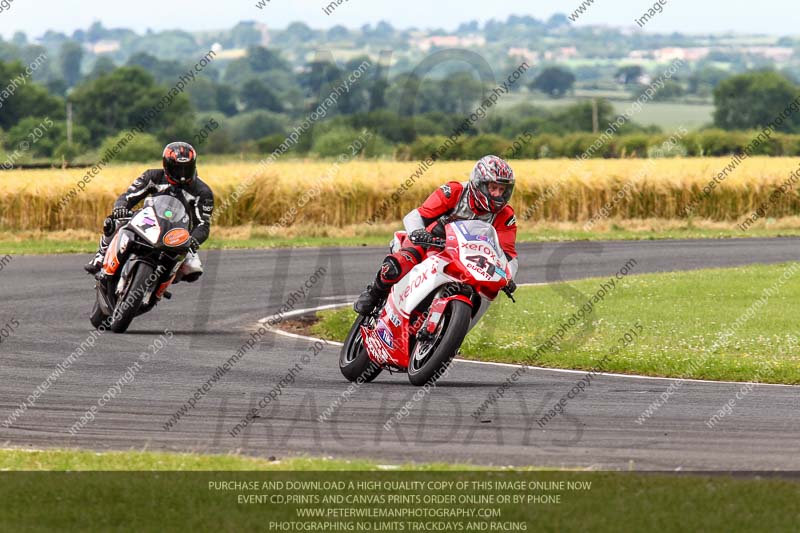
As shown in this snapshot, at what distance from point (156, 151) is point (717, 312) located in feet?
208

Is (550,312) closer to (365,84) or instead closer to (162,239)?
(162,239)

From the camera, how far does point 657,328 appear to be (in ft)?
53.4

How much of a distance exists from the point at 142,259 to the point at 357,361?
450 centimetres

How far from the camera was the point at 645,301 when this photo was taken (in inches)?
750

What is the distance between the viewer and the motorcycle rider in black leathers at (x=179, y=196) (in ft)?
52.5

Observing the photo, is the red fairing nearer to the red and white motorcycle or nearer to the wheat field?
the red and white motorcycle

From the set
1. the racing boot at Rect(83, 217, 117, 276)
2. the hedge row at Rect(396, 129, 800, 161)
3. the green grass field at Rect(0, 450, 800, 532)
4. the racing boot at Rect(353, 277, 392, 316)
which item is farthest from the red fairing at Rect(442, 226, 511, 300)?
the hedge row at Rect(396, 129, 800, 161)

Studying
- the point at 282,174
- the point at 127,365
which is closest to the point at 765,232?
the point at 282,174

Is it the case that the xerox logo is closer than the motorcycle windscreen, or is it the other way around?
the xerox logo

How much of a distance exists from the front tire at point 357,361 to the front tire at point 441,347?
1.96 feet

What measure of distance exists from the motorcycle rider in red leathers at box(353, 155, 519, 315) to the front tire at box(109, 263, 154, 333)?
4418 mm

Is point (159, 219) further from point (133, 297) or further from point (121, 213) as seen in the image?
point (133, 297)

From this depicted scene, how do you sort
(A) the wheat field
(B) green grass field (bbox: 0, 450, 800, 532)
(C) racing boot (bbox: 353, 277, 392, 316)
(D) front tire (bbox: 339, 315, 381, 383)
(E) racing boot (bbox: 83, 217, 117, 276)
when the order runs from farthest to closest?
1. (A) the wheat field
2. (E) racing boot (bbox: 83, 217, 117, 276)
3. (D) front tire (bbox: 339, 315, 381, 383)
4. (C) racing boot (bbox: 353, 277, 392, 316)
5. (B) green grass field (bbox: 0, 450, 800, 532)

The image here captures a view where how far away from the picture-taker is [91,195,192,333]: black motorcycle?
51.5 feet
